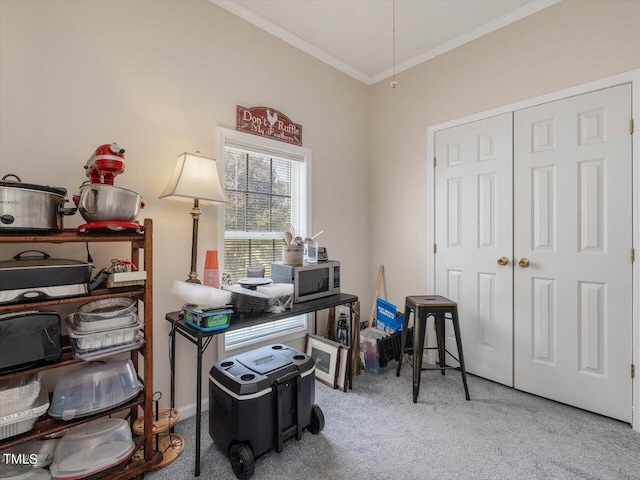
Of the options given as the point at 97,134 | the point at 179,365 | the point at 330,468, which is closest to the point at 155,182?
the point at 97,134

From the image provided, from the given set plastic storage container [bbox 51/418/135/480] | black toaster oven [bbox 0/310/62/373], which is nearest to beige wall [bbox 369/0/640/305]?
plastic storage container [bbox 51/418/135/480]

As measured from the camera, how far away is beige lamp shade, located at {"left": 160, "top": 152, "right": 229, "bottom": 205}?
6.10 feet

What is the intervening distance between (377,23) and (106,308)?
9.25 feet

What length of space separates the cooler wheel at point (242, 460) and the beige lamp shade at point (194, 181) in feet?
4.61

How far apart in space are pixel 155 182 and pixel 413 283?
2.45m

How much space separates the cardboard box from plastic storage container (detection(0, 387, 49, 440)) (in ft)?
8.16

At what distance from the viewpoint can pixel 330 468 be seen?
1663 mm

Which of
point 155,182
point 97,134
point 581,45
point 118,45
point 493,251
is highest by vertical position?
point 581,45

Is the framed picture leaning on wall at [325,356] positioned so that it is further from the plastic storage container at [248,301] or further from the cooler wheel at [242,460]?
the cooler wheel at [242,460]

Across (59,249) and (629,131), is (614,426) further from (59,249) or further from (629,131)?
(59,249)

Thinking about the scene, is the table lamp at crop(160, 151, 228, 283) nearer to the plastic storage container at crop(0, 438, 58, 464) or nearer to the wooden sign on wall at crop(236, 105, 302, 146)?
the wooden sign on wall at crop(236, 105, 302, 146)

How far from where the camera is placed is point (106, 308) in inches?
62.1

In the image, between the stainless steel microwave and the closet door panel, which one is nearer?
the closet door panel

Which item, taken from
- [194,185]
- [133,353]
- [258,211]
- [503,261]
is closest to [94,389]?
[133,353]
